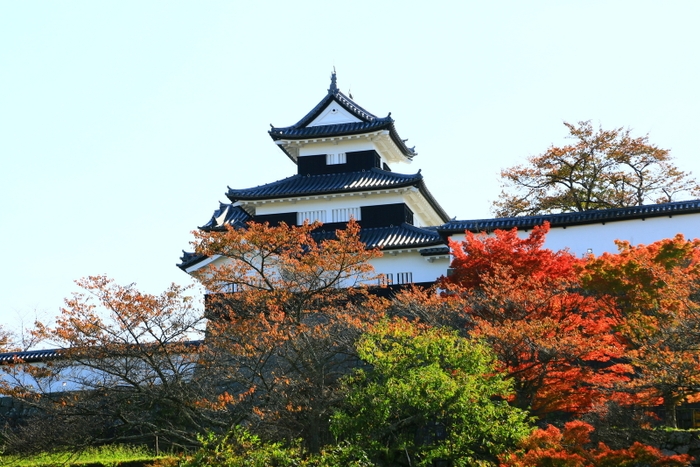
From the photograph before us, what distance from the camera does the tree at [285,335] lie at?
51.6ft

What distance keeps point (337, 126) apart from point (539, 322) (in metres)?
16.5

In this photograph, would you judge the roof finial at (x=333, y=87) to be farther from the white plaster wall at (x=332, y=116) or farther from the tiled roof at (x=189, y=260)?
the tiled roof at (x=189, y=260)

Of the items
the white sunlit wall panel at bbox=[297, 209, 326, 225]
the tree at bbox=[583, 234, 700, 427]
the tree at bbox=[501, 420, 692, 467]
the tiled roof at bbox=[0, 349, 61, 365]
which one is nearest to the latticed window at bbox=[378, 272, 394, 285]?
the white sunlit wall panel at bbox=[297, 209, 326, 225]

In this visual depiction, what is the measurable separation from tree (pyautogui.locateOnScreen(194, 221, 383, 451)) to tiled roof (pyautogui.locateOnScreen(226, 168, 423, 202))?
998cm

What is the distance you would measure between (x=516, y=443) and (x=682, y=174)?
82.2 feet

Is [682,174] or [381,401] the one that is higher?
[682,174]

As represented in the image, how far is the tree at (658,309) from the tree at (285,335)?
207 inches

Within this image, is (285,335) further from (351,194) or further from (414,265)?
(351,194)

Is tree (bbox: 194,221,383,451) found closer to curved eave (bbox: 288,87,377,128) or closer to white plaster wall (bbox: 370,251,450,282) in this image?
white plaster wall (bbox: 370,251,450,282)

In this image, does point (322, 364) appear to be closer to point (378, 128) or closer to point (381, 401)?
point (381, 401)

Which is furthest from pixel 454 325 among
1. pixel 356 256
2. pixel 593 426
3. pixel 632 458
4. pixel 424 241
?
pixel 424 241

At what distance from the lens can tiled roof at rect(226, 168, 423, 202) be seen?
92.0 feet

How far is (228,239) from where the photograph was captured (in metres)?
16.9

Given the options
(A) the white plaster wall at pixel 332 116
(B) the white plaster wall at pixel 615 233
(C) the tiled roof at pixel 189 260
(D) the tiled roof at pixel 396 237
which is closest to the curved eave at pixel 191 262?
(C) the tiled roof at pixel 189 260
